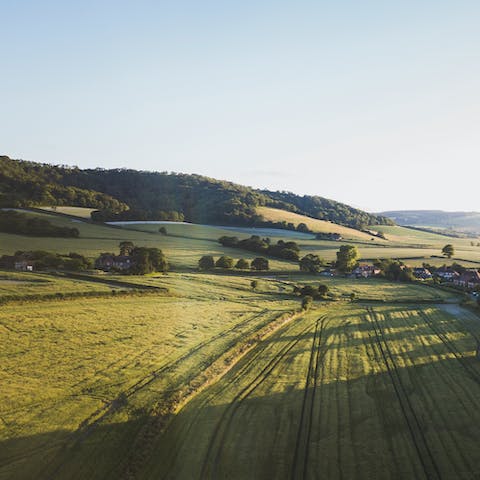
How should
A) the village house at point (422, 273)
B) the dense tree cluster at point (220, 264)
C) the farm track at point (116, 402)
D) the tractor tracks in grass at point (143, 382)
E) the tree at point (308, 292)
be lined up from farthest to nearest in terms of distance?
the village house at point (422, 273), the dense tree cluster at point (220, 264), the tree at point (308, 292), the tractor tracks in grass at point (143, 382), the farm track at point (116, 402)

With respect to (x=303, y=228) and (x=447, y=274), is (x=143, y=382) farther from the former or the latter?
(x=303, y=228)

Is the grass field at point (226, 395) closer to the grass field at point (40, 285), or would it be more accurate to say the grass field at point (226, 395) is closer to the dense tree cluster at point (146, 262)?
the grass field at point (40, 285)

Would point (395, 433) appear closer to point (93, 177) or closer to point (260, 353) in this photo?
point (260, 353)

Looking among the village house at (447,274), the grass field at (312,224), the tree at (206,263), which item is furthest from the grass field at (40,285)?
the grass field at (312,224)

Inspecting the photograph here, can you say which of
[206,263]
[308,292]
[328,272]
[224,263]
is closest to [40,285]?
[308,292]

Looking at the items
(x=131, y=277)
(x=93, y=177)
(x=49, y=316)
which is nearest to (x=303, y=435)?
(x=49, y=316)

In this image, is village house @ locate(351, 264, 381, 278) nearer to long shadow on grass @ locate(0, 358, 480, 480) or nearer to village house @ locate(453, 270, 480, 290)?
village house @ locate(453, 270, 480, 290)
